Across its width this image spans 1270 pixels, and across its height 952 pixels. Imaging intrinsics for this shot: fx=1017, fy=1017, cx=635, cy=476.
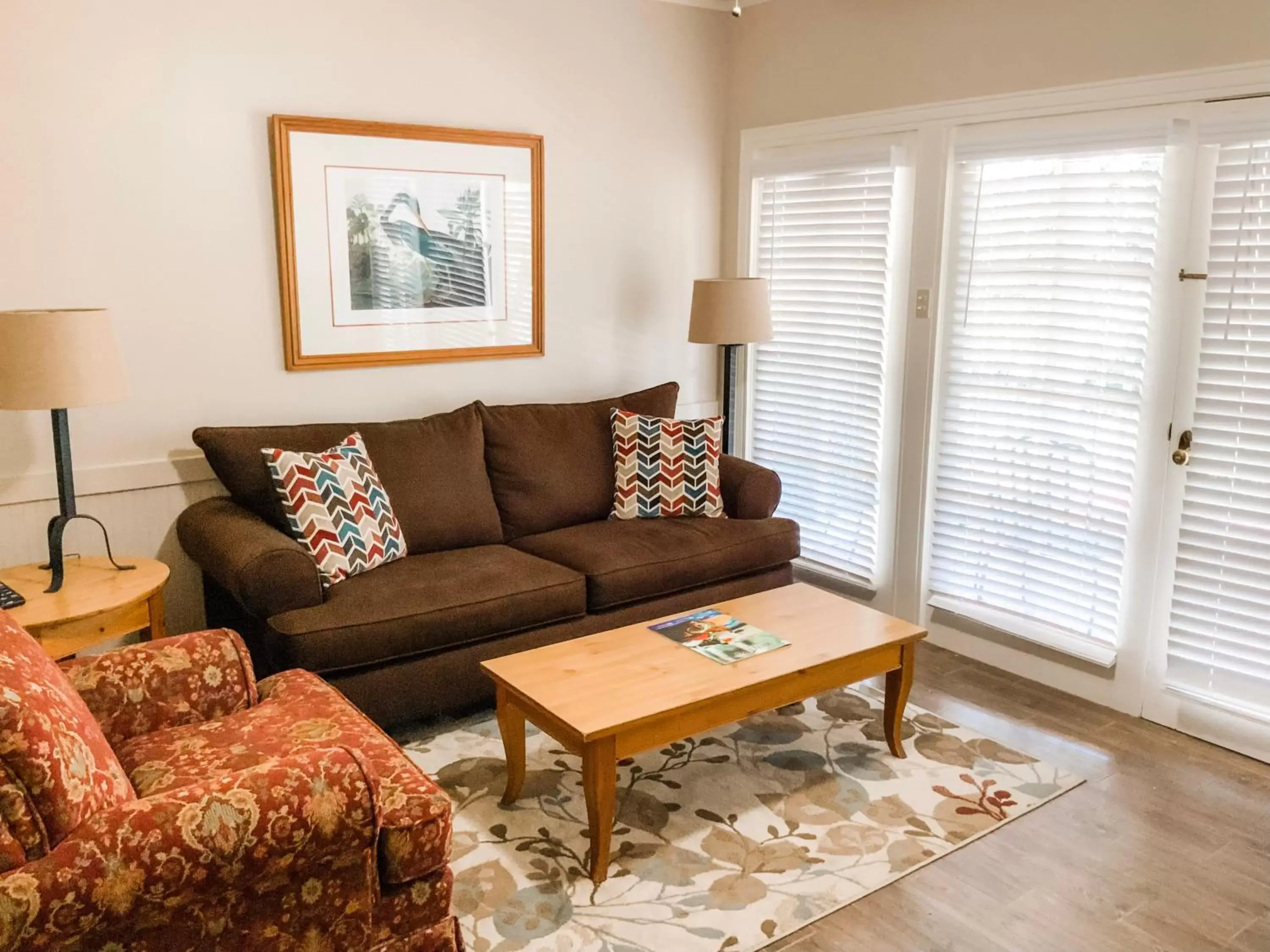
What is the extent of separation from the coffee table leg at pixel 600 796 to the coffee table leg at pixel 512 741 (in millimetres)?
320

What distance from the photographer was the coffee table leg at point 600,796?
2.44 metres

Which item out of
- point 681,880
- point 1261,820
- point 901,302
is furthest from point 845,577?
point 681,880

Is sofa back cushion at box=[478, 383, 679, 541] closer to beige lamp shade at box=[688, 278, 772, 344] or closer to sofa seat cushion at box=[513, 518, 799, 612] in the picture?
sofa seat cushion at box=[513, 518, 799, 612]

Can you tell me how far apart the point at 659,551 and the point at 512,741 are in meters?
1.11

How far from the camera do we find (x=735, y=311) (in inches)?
169

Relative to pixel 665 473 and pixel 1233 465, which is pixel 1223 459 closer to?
pixel 1233 465


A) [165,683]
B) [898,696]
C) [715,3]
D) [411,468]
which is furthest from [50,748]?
[715,3]

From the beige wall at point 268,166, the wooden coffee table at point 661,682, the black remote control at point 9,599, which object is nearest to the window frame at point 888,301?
the beige wall at point 268,166

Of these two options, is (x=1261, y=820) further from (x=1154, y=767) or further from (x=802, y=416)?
(x=802, y=416)

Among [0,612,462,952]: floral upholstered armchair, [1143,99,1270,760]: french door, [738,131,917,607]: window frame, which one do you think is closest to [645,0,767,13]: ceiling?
[738,131,917,607]: window frame

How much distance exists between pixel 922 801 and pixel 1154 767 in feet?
2.66

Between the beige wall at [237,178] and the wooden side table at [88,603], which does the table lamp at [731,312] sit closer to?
the beige wall at [237,178]

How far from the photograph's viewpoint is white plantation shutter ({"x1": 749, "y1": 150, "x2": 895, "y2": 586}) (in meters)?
4.20

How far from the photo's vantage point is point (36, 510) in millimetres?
3322
